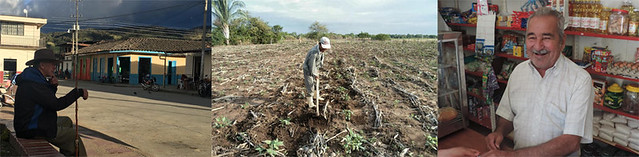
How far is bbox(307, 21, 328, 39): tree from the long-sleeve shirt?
124 millimetres

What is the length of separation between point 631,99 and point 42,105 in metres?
3.98

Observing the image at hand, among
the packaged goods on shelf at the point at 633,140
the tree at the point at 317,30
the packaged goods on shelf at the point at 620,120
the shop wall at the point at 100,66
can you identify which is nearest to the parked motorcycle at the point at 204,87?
the shop wall at the point at 100,66

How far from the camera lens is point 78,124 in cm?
317

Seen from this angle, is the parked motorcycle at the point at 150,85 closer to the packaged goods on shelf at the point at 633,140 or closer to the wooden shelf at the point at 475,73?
the wooden shelf at the point at 475,73

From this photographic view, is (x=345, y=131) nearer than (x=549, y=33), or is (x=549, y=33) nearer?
(x=549, y=33)

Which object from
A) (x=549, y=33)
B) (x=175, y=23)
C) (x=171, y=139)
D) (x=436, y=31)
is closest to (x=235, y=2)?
(x=175, y=23)

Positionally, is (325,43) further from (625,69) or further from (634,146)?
(634,146)

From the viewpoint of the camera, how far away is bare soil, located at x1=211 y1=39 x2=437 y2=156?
4090mm

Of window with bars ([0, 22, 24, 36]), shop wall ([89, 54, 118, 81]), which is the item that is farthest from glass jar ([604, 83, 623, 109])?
window with bars ([0, 22, 24, 36])

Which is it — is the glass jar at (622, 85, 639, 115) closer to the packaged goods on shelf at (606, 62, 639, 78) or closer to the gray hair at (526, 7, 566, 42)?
the packaged goods on shelf at (606, 62, 639, 78)

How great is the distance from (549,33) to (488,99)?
26.9 inches

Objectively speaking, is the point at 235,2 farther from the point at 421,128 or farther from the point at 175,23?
the point at 421,128

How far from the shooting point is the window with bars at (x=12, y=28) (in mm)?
3229

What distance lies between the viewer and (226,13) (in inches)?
157
